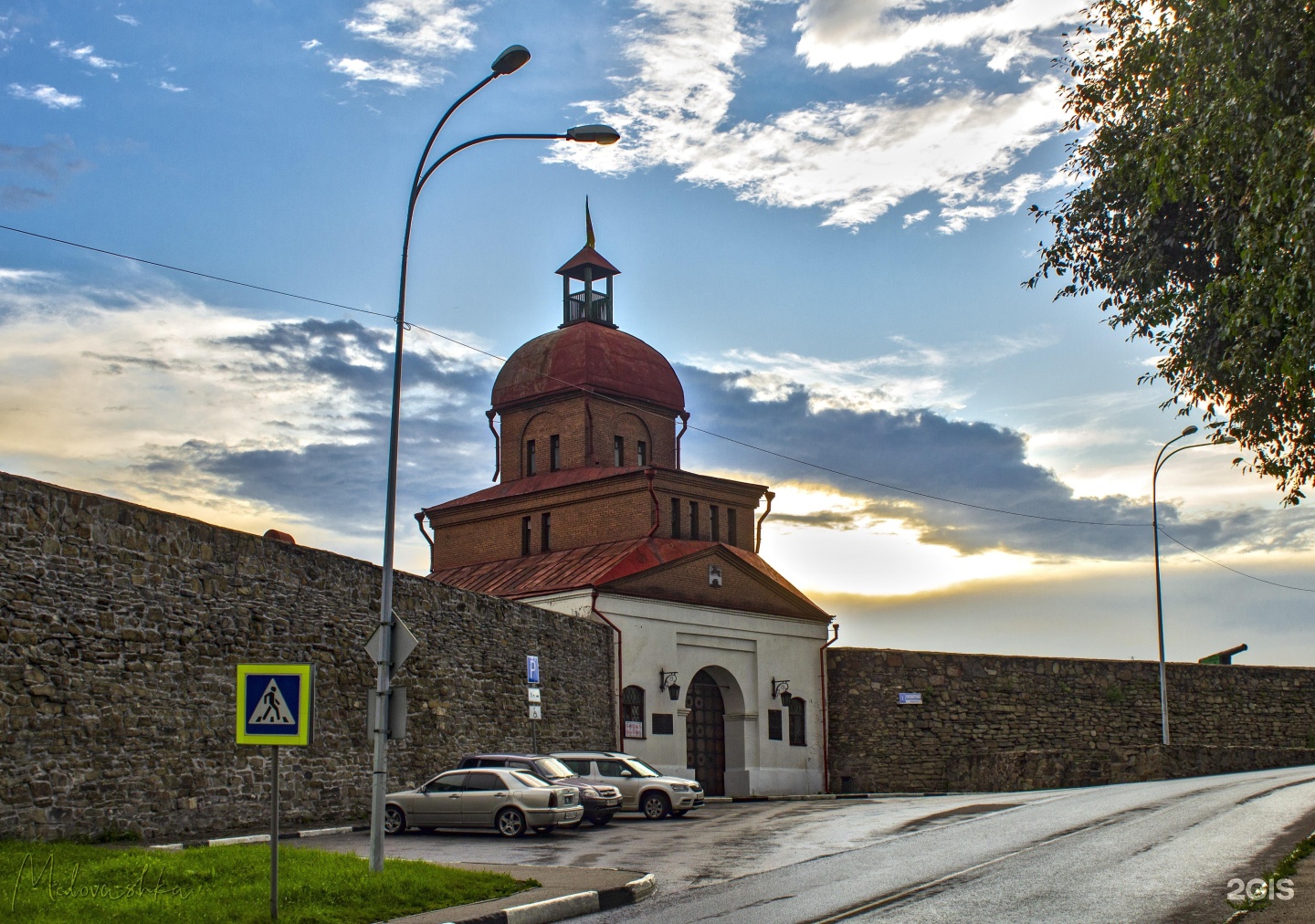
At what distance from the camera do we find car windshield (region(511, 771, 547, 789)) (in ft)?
68.1

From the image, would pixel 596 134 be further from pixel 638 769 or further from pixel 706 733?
pixel 706 733

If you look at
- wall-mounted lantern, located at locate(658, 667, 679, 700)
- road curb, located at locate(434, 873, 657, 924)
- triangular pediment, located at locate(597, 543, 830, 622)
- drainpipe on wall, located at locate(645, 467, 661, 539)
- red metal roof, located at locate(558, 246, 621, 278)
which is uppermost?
red metal roof, located at locate(558, 246, 621, 278)

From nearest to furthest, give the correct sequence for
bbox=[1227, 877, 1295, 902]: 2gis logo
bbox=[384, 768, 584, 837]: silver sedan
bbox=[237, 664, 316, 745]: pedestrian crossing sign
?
bbox=[237, 664, 316, 745]: pedestrian crossing sign < bbox=[1227, 877, 1295, 902]: 2gis logo < bbox=[384, 768, 584, 837]: silver sedan

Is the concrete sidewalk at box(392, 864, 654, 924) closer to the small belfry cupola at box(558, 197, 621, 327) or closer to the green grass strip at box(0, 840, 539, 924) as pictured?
the green grass strip at box(0, 840, 539, 924)

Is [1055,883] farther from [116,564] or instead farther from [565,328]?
[565,328]

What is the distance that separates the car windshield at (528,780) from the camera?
20.8 metres

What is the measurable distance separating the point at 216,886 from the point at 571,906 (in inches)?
128

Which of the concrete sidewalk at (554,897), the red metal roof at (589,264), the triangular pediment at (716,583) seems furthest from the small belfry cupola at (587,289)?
the concrete sidewalk at (554,897)

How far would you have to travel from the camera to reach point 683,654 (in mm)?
37156

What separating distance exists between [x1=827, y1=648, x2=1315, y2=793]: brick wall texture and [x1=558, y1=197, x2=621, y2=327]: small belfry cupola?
15.7 m

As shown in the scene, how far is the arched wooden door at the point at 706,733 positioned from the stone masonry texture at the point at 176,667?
1202 centimetres

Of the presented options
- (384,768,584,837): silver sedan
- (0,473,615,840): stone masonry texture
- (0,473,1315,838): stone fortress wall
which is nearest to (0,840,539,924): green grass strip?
(0,473,615,840): stone masonry texture

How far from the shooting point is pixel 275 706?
1059 cm

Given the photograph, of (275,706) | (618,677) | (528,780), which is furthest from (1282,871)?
(618,677)
